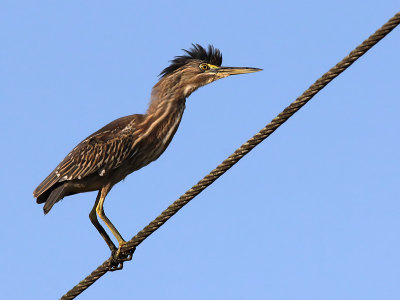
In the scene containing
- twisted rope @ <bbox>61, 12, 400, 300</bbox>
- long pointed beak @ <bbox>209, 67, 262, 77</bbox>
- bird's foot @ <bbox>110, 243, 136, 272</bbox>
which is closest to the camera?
twisted rope @ <bbox>61, 12, 400, 300</bbox>

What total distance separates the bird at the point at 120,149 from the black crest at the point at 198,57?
18cm

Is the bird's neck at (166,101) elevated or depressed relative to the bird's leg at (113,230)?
elevated

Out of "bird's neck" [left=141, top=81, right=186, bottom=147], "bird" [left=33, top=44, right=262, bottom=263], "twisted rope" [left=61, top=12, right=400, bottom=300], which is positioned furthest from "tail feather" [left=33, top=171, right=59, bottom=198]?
"twisted rope" [left=61, top=12, right=400, bottom=300]

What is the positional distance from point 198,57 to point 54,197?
2.85 metres

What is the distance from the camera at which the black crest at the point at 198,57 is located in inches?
398

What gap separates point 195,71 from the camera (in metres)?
10.0

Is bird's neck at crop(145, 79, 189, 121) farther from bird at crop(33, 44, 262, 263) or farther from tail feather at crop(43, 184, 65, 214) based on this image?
tail feather at crop(43, 184, 65, 214)

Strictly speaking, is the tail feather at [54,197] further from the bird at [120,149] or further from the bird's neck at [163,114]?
the bird's neck at [163,114]

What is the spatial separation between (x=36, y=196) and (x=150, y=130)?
1.71 meters

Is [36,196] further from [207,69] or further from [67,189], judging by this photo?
[207,69]

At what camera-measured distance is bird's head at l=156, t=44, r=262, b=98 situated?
990 cm

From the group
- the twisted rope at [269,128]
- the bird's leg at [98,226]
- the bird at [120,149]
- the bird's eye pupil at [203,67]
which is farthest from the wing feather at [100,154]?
the twisted rope at [269,128]

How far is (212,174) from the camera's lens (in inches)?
242

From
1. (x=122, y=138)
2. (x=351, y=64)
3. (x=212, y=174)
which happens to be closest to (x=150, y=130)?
(x=122, y=138)
